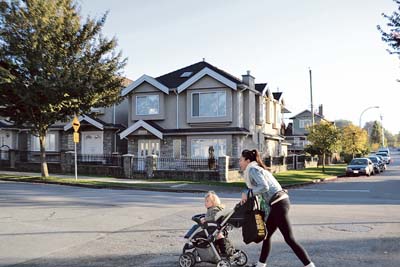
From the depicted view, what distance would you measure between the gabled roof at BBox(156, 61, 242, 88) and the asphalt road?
18.6 meters

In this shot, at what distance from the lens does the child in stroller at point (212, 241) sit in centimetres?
648

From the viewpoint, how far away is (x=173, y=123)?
111ft

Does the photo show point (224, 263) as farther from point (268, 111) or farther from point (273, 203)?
point (268, 111)

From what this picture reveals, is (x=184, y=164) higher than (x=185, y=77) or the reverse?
the reverse

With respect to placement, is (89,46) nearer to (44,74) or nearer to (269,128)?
(44,74)

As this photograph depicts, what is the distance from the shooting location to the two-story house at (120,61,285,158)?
32062mm

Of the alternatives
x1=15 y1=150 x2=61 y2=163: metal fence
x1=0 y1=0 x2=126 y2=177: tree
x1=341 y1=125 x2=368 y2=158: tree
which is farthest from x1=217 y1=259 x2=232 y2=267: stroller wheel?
x1=341 y1=125 x2=368 y2=158: tree

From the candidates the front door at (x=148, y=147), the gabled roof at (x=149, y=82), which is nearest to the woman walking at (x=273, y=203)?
the gabled roof at (x=149, y=82)

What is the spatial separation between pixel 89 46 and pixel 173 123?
11149mm

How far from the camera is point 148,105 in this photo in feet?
113

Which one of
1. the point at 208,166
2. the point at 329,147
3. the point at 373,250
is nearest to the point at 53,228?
the point at 373,250

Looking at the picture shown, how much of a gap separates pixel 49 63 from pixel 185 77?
14441 mm

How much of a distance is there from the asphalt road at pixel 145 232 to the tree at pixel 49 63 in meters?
8.04

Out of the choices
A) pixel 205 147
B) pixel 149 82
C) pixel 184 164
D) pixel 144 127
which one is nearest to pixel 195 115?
pixel 205 147
